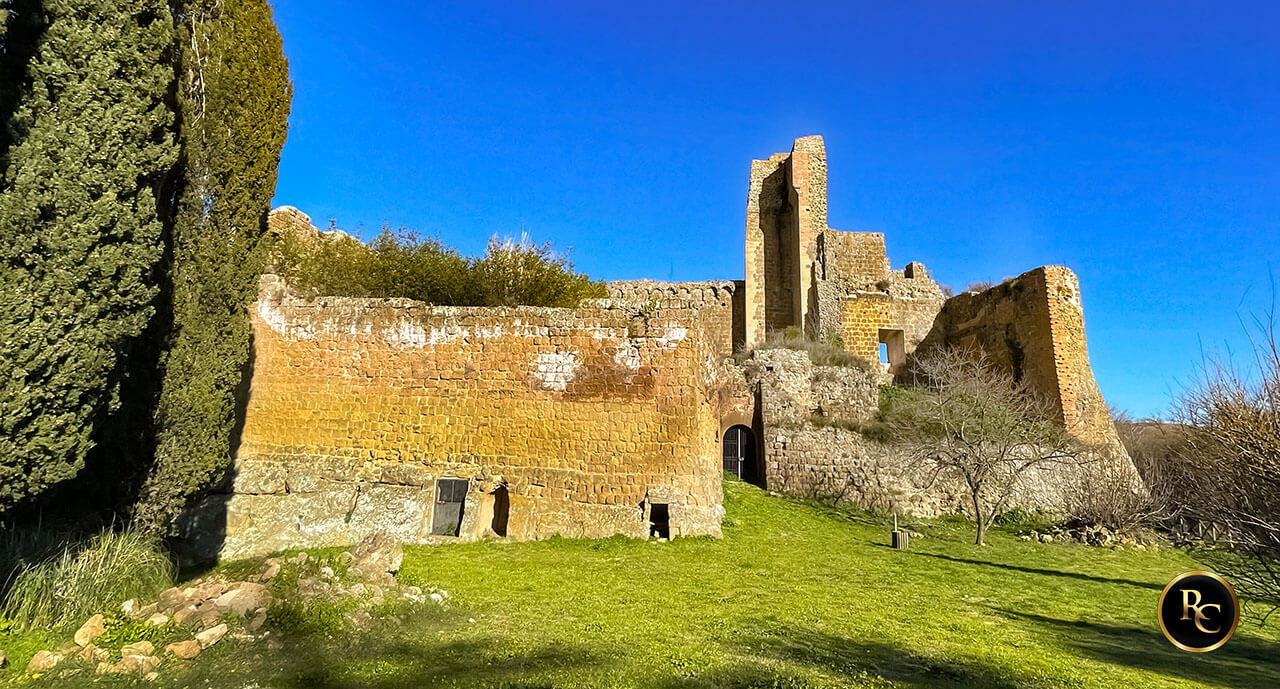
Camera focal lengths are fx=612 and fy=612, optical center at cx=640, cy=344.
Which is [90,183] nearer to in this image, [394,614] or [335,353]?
[394,614]

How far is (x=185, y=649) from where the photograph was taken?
4.88 metres

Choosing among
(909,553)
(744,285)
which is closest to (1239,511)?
(909,553)

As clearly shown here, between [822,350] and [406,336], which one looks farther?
[822,350]

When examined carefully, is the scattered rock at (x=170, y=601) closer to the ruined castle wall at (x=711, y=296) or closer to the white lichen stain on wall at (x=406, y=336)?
the white lichen stain on wall at (x=406, y=336)

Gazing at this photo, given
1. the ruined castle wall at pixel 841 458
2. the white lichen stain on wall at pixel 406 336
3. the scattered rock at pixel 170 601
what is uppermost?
the white lichen stain on wall at pixel 406 336

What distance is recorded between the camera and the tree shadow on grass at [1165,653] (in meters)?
5.75

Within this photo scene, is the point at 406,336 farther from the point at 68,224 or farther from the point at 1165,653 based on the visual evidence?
the point at 1165,653

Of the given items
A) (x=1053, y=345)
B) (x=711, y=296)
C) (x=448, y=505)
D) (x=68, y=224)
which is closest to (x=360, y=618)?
(x=68, y=224)

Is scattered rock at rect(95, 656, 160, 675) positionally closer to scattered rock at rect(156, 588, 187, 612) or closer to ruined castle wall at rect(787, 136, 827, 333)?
scattered rock at rect(156, 588, 187, 612)

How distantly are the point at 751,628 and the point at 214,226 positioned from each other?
7.88 meters

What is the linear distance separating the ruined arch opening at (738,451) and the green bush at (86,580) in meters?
14.8

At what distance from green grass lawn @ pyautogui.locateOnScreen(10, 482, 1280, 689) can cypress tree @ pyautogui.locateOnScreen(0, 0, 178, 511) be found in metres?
2.25

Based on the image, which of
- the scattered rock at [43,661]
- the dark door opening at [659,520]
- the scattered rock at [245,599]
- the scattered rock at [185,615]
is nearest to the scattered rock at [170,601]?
the scattered rock at [185,615]

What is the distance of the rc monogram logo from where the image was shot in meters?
4.54
